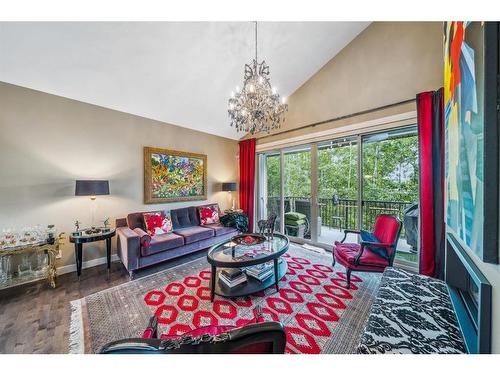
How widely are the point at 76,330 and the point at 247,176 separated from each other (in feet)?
12.9

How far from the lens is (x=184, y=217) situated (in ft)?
12.7

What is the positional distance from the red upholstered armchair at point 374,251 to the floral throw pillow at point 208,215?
2548 millimetres

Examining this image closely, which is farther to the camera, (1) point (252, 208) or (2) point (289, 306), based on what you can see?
(1) point (252, 208)

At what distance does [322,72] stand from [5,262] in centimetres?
564

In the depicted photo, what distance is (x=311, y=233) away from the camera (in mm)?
3898

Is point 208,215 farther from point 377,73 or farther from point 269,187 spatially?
point 377,73

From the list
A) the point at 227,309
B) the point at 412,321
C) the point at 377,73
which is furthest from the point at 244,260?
the point at 377,73

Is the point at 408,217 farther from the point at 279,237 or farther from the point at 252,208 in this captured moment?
the point at 252,208

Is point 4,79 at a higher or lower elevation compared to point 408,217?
higher

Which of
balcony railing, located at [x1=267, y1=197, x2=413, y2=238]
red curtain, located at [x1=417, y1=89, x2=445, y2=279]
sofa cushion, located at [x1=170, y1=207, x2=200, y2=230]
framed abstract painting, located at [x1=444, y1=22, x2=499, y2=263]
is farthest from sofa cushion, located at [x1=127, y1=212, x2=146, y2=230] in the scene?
red curtain, located at [x1=417, y1=89, x2=445, y2=279]

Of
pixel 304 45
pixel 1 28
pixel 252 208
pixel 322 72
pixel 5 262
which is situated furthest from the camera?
pixel 252 208

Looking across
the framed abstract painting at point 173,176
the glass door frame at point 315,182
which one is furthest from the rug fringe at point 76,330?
the glass door frame at point 315,182

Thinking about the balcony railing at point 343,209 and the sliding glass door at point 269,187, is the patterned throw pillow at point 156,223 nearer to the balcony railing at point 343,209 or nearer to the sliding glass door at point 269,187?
the sliding glass door at point 269,187
